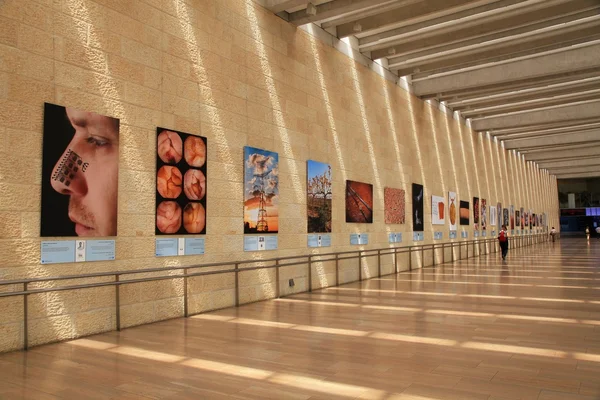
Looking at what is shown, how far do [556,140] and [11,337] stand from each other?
37.2m

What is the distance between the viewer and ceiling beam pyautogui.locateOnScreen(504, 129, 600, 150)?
34.8 metres

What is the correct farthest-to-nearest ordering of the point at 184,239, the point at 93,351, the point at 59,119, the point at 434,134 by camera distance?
the point at 434,134
the point at 184,239
the point at 59,119
the point at 93,351

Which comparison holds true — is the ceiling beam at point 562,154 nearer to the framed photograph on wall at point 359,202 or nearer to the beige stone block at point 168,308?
the framed photograph on wall at point 359,202

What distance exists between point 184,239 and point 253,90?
432cm

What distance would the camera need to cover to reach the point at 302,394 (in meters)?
5.20

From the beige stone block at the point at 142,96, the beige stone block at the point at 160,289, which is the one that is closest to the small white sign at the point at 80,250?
the beige stone block at the point at 160,289

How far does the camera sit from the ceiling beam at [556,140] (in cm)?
3481

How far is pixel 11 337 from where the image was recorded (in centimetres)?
744

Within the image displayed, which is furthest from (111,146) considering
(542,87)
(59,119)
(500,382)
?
(542,87)

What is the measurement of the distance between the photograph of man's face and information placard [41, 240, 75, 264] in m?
0.15

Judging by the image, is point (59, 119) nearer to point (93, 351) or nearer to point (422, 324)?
point (93, 351)

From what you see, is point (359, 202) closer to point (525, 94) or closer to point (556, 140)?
point (525, 94)

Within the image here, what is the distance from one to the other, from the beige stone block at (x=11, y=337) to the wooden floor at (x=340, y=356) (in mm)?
326

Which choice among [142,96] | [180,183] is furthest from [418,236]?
[142,96]
